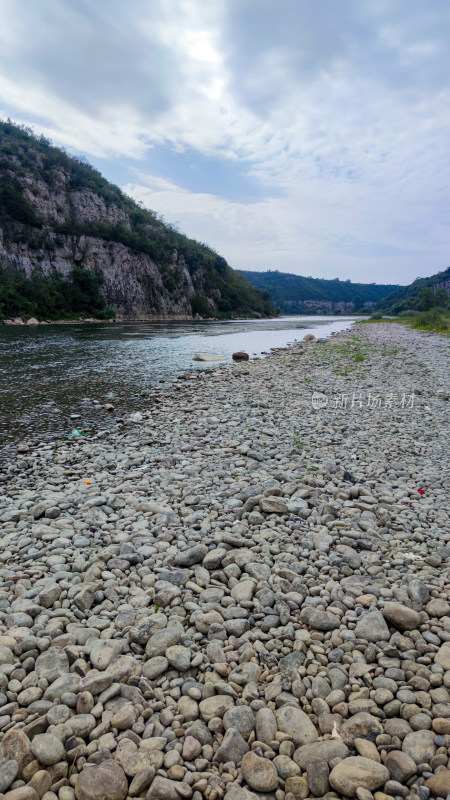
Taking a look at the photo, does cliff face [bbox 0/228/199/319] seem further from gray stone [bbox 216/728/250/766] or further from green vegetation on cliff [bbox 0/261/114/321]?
gray stone [bbox 216/728/250/766]

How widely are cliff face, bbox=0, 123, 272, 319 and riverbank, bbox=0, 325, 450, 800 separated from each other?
62.7 m

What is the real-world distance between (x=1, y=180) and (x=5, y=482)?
236 feet

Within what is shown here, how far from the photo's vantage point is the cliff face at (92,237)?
60094 mm

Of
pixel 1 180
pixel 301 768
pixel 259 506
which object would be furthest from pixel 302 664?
pixel 1 180

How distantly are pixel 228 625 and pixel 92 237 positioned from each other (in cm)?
8111

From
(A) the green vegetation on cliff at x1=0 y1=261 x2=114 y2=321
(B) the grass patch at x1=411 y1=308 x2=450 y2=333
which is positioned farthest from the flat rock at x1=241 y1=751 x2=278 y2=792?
(A) the green vegetation on cliff at x1=0 y1=261 x2=114 y2=321

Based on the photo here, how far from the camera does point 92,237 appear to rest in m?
72.7

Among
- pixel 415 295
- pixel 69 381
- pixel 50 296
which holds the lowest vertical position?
pixel 69 381

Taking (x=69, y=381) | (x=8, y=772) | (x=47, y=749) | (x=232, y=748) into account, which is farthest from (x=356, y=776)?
(x=69, y=381)

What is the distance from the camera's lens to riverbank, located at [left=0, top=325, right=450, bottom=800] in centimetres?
196

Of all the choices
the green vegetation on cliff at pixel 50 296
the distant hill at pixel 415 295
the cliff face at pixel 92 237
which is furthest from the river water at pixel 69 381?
the distant hill at pixel 415 295

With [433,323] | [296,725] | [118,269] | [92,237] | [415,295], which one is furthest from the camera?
[415,295]

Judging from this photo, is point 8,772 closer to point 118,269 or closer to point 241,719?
point 241,719

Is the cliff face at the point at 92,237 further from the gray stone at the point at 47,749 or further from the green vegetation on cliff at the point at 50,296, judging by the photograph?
the gray stone at the point at 47,749
